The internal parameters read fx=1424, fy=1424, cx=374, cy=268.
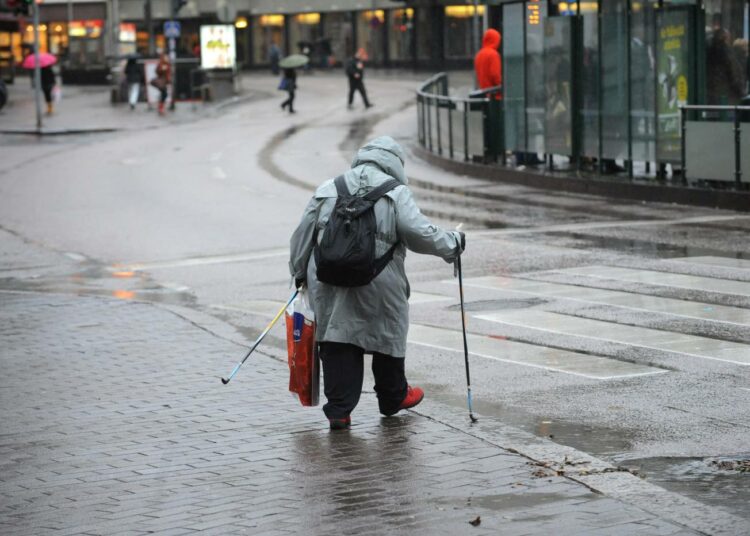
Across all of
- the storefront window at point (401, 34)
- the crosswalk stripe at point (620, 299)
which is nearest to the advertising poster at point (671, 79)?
the crosswalk stripe at point (620, 299)

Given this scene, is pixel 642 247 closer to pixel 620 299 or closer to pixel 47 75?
pixel 620 299

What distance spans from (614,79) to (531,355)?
12834 mm

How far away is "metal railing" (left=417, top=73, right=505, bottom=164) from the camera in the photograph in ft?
83.8

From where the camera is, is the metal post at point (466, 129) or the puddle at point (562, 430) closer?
the puddle at point (562, 430)

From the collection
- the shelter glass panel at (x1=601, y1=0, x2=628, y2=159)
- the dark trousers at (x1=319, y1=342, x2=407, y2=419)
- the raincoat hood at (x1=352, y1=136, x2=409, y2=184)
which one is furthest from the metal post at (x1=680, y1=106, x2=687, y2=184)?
the dark trousers at (x1=319, y1=342, x2=407, y2=419)

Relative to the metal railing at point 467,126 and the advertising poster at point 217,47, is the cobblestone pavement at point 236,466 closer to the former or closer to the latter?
the metal railing at point 467,126

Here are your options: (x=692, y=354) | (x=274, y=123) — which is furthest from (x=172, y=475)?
(x=274, y=123)

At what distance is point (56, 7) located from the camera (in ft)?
275

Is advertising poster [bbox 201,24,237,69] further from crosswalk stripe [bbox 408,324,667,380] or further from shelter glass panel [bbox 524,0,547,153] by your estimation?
crosswalk stripe [bbox 408,324,667,380]

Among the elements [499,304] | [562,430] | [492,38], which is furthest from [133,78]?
[562,430]

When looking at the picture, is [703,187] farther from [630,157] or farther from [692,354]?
[692,354]

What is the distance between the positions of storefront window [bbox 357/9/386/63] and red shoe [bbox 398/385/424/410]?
230 ft

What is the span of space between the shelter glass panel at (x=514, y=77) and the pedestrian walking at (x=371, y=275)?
16.9 metres

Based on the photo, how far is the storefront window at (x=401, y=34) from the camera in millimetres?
75000
